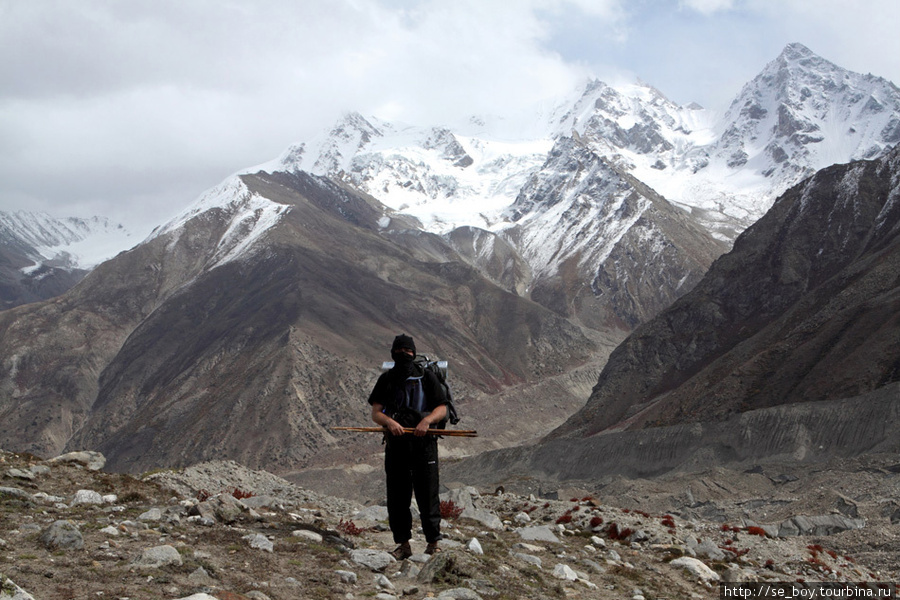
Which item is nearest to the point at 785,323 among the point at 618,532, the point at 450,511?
the point at 618,532

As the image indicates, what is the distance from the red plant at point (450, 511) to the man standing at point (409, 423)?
266 inches

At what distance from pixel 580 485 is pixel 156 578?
55008mm

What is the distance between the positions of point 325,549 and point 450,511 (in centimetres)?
695

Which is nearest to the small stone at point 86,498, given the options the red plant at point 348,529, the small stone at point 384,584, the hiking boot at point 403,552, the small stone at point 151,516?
the small stone at point 151,516

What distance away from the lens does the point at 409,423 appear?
Answer: 422 inches

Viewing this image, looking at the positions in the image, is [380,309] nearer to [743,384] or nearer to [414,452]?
[743,384]

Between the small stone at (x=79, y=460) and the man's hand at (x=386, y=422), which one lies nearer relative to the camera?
the man's hand at (x=386, y=422)

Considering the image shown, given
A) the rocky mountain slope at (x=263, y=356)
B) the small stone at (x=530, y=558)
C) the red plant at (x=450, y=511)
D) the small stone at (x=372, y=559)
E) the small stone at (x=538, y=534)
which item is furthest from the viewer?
the rocky mountain slope at (x=263, y=356)

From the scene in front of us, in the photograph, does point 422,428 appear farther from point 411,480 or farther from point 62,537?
A: point 62,537

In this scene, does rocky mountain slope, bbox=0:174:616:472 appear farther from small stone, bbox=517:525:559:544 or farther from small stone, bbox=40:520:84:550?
small stone, bbox=40:520:84:550

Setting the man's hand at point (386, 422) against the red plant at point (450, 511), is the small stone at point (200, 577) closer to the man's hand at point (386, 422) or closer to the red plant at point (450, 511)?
the man's hand at point (386, 422)

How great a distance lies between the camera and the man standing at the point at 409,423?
10.7m

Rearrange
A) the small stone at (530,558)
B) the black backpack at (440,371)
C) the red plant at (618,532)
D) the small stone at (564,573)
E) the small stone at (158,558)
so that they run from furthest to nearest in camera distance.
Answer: the red plant at (618,532) → the small stone at (530,558) → the small stone at (564,573) → the black backpack at (440,371) → the small stone at (158,558)

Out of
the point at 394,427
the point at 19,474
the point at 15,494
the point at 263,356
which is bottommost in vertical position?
the point at 263,356
